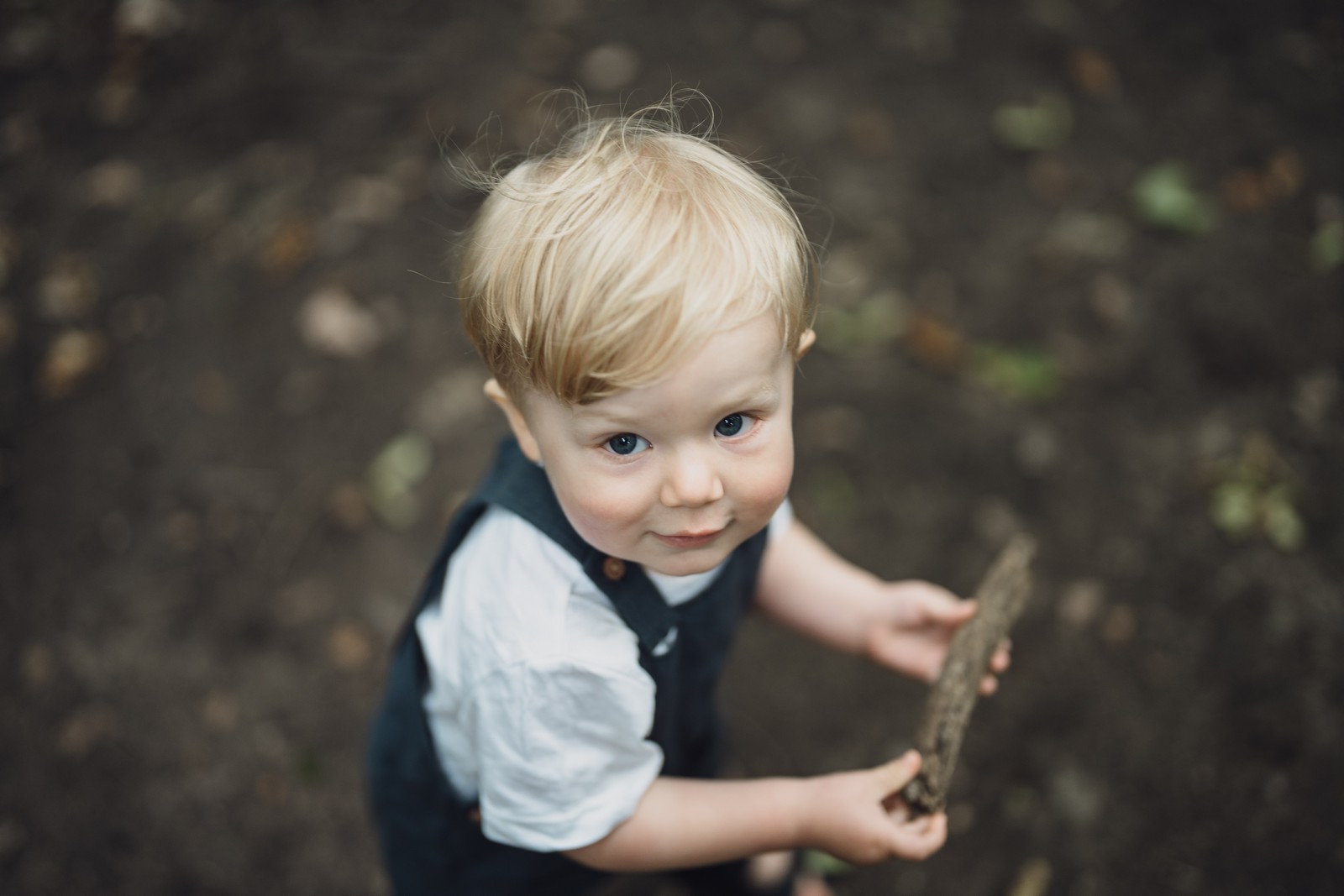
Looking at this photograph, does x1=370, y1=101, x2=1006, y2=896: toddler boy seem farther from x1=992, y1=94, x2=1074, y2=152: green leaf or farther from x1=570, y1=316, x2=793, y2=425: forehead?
x1=992, y1=94, x2=1074, y2=152: green leaf

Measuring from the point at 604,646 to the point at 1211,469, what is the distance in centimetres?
209

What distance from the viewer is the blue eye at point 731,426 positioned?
1.04m

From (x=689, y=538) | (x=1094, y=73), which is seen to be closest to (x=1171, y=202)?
(x=1094, y=73)

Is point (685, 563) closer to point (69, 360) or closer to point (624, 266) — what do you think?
point (624, 266)

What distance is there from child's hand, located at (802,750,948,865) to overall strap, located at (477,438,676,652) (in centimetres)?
31

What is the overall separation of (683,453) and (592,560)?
0.22 m

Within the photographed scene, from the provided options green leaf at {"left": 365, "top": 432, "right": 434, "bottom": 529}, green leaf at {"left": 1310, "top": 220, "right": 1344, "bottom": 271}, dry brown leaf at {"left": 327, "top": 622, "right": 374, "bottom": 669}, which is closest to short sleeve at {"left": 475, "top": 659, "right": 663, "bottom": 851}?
dry brown leaf at {"left": 327, "top": 622, "right": 374, "bottom": 669}

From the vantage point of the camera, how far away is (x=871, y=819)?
124 cm

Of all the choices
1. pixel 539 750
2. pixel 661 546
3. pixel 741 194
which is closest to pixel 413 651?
pixel 539 750

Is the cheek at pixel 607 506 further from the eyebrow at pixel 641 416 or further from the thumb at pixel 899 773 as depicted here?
the thumb at pixel 899 773

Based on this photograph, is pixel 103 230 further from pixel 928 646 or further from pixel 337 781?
pixel 928 646

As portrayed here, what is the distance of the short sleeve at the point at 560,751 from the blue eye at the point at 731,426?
321 mm

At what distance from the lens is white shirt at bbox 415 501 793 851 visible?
111cm

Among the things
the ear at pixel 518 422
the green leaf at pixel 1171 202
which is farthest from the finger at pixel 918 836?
the green leaf at pixel 1171 202
